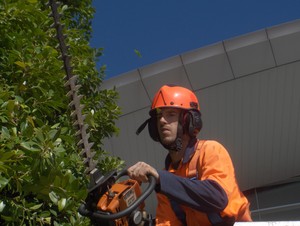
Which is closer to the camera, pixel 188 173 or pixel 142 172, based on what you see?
pixel 142 172

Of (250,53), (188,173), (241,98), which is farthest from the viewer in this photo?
(241,98)

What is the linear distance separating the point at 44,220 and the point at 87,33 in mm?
3773

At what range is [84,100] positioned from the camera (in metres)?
4.56

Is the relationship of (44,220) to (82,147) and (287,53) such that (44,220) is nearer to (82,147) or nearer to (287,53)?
(82,147)

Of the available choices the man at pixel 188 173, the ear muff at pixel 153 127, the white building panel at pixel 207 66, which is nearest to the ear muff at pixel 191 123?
the man at pixel 188 173

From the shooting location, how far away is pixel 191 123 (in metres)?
2.89

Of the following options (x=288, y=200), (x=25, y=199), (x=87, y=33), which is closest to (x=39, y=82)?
(x=25, y=199)

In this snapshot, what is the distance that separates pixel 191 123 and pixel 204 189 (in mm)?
568

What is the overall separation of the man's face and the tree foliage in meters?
0.38

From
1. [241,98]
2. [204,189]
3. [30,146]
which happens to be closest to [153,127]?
[204,189]

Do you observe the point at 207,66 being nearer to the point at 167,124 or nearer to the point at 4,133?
the point at 167,124

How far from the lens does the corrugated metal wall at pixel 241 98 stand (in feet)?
42.2

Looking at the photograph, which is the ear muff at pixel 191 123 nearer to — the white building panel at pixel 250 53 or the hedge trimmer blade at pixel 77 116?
the hedge trimmer blade at pixel 77 116

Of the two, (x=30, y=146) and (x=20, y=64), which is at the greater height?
Result: (x=20, y=64)
